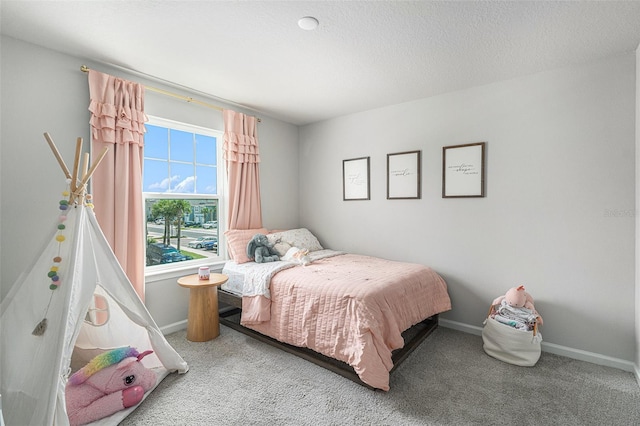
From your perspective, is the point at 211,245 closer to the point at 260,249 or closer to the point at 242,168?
the point at 260,249

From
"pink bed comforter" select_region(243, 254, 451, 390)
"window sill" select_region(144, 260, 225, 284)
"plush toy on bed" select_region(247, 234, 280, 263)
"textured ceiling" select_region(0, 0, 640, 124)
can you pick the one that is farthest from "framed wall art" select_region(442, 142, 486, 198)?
"window sill" select_region(144, 260, 225, 284)

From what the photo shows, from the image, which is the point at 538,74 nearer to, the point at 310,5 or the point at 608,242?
the point at 608,242

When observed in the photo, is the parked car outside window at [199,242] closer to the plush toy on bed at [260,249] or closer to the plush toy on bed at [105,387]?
the plush toy on bed at [260,249]

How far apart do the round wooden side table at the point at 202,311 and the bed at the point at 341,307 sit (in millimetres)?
248

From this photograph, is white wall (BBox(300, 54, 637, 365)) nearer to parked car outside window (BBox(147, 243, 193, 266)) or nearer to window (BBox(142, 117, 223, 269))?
window (BBox(142, 117, 223, 269))

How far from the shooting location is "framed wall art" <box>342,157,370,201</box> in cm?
372

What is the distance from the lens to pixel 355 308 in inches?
83.7

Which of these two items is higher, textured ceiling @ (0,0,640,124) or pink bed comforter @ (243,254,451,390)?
textured ceiling @ (0,0,640,124)

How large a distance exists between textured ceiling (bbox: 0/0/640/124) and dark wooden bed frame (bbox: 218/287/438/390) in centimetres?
218

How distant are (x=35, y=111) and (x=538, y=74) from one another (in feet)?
13.4

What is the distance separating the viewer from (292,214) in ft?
14.3

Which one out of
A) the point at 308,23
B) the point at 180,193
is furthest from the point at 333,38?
the point at 180,193

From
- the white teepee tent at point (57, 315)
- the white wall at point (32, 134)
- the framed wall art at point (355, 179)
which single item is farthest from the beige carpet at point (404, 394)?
the framed wall art at point (355, 179)

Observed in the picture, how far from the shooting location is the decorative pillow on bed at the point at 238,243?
3.29 meters
